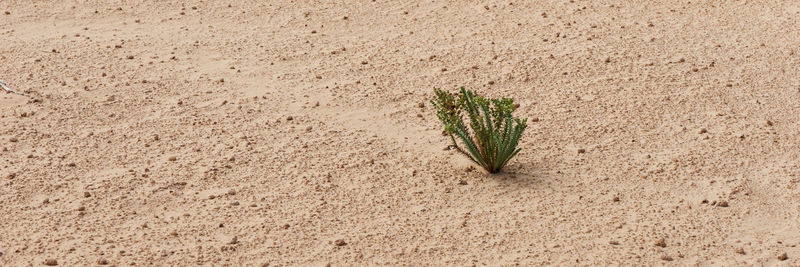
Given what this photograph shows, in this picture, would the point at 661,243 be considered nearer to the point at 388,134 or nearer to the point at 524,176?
the point at 524,176

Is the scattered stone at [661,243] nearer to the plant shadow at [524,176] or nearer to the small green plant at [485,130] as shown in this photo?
the plant shadow at [524,176]

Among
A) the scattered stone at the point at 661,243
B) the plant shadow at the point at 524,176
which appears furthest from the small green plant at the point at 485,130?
the scattered stone at the point at 661,243

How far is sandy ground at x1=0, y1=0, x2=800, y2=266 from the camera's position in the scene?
4.92 m

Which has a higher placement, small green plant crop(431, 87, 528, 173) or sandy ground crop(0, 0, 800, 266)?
small green plant crop(431, 87, 528, 173)

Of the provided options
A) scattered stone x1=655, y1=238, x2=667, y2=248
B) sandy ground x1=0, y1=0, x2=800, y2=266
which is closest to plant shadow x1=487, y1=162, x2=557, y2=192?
sandy ground x1=0, y1=0, x2=800, y2=266

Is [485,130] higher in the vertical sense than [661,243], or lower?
higher

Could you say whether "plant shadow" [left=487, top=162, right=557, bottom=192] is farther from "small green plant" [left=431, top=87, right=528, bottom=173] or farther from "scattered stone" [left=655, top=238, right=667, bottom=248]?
"scattered stone" [left=655, top=238, right=667, bottom=248]

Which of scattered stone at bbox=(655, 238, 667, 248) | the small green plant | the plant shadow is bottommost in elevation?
the plant shadow

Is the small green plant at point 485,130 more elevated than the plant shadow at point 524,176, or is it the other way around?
the small green plant at point 485,130

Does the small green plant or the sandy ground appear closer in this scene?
the sandy ground

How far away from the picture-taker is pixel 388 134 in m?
6.05

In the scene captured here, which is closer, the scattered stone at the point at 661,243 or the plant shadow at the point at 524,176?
the scattered stone at the point at 661,243

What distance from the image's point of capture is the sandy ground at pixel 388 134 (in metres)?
4.92

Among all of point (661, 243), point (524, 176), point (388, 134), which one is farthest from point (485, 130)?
point (661, 243)
